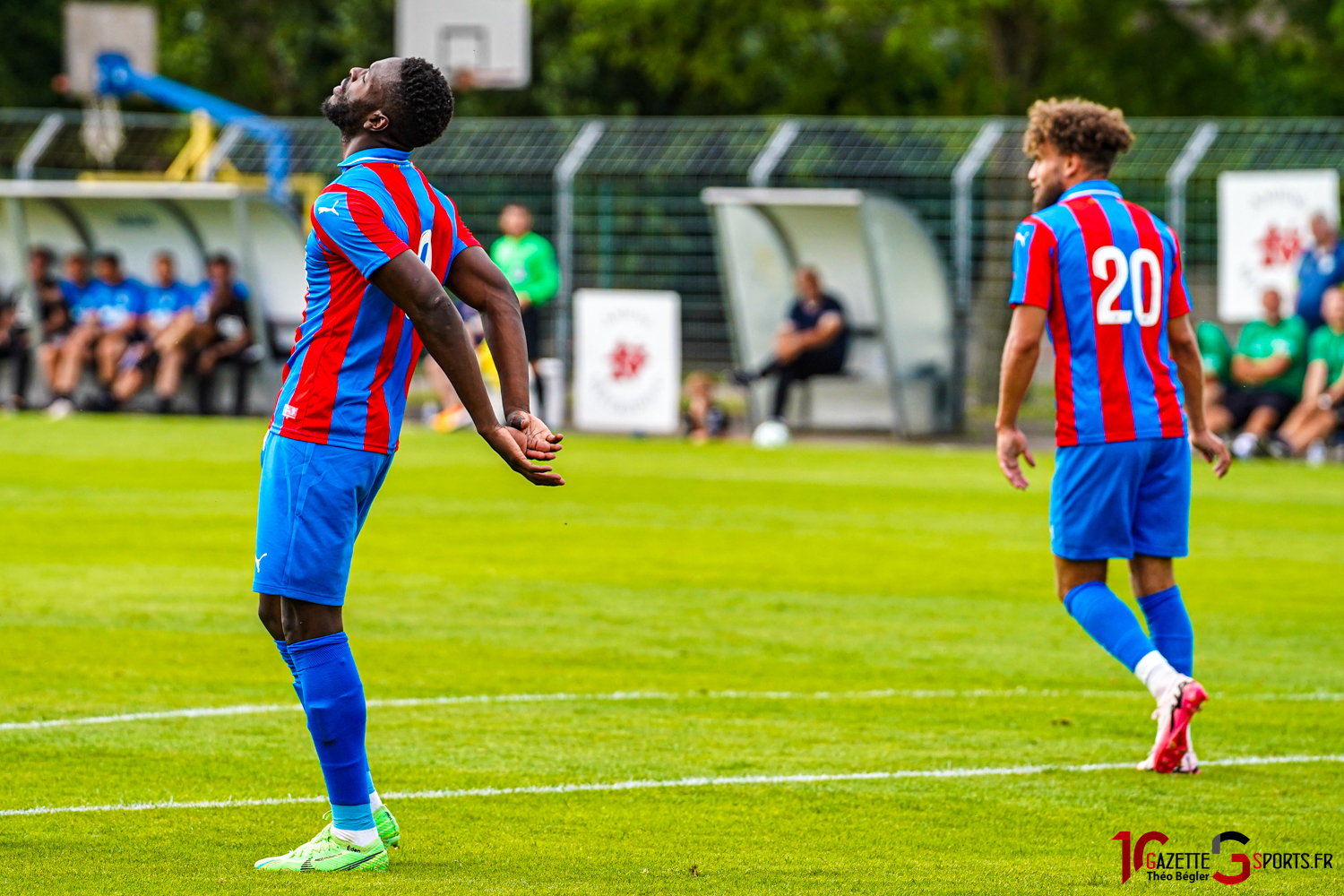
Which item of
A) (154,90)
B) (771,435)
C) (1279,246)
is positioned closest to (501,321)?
(771,435)

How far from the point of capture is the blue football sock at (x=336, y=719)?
505cm

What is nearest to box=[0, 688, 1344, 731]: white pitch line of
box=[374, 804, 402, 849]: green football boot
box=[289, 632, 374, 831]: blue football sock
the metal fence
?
box=[374, 804, 402, 849]: green football boot

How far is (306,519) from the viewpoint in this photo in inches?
197

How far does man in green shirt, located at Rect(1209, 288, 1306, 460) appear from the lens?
18109mm

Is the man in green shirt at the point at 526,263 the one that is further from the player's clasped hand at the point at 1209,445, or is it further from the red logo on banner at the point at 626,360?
the player's clasped hand at the point at 1209,445

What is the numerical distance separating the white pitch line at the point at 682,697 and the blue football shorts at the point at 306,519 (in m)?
2.27

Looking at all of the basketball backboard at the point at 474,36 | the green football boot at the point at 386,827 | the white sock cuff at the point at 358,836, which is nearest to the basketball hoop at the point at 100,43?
the basketball backboard at the point at 474,36

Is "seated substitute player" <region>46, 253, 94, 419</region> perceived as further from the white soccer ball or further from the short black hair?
the short black hair

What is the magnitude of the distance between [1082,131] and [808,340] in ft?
45.3

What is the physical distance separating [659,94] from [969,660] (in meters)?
29.5

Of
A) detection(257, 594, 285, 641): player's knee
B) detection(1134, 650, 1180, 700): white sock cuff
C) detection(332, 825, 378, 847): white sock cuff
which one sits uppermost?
detection(257, 594, 285, 641): player's knee

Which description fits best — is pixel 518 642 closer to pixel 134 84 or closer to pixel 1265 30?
pixel 134 84

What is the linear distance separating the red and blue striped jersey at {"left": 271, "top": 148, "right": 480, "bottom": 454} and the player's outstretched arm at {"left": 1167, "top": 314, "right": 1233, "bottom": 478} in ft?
9.37

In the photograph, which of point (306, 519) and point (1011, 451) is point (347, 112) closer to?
point (306, 519)
